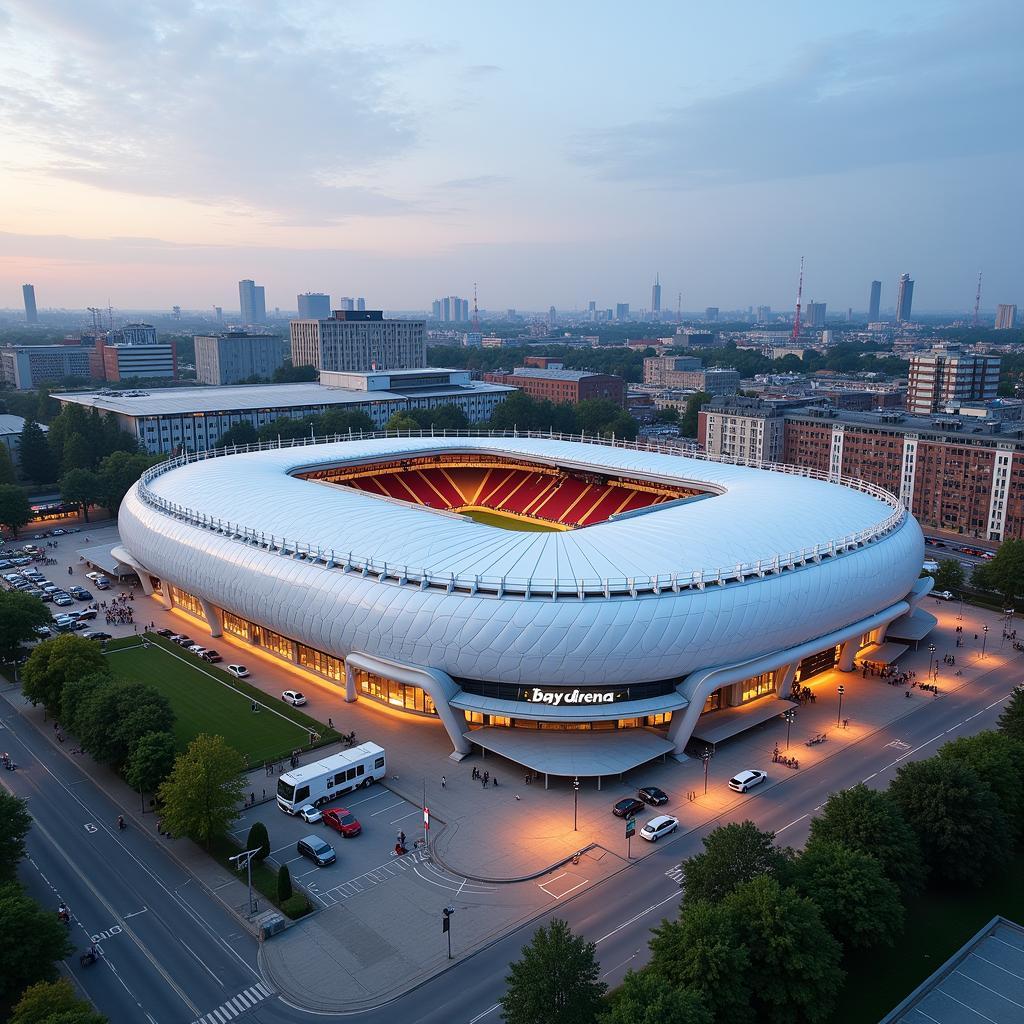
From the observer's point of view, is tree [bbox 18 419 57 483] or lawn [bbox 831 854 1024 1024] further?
tree [bbox 18 419 57 483]

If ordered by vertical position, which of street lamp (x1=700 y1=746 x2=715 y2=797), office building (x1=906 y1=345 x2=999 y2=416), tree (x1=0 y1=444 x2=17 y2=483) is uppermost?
office building (x1=906 y1=345 x2=999 y2=416)

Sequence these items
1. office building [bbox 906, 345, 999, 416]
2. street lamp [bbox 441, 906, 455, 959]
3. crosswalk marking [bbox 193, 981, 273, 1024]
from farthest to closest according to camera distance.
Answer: office building [bbox 906, 345, 999, 416] → street lamp [bbox 441, 906, 455, 959] → crosswalk marking [bbox 193, 981, 273, 1024]

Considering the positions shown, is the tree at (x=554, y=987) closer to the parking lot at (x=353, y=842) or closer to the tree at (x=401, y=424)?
the parking lot at (x=353, y=842)

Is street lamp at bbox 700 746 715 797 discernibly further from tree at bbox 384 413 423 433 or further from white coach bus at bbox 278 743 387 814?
tree at bbox 384 413 423 433

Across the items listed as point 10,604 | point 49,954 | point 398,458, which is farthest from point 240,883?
point 398,458

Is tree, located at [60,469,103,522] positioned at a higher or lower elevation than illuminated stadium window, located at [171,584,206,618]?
higher

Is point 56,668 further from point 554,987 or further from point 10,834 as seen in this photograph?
point 554,987

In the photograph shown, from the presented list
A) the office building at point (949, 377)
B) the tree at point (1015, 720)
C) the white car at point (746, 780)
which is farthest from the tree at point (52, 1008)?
the office building at point (949, 377)

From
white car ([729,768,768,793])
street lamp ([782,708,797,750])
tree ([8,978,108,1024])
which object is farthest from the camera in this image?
street lamp ([782,708,797,750])

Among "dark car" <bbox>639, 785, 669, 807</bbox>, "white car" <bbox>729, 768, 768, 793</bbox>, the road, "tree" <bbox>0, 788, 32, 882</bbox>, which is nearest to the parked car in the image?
the road

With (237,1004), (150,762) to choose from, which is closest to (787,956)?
(237,1004)
